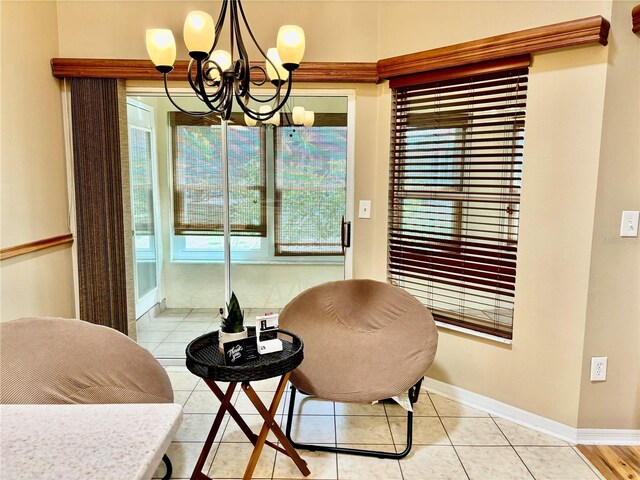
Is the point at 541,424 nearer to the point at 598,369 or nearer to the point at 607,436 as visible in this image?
the point at 607,436

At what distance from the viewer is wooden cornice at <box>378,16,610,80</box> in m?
2.14

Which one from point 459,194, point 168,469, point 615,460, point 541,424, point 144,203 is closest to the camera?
point 168,469

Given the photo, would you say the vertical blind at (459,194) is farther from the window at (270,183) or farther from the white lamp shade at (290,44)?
the white lamp shade at (290,44)

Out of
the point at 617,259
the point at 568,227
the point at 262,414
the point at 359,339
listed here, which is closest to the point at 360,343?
A: the point at 359,339

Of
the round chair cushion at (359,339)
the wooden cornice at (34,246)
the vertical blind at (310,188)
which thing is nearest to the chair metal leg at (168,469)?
the round chair cushion at (359,339)

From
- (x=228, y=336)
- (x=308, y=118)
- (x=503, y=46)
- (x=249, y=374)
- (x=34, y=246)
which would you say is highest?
(x=503, y=46)

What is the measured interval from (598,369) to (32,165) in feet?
11.9

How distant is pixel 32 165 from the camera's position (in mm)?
2770

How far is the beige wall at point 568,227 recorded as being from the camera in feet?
7.23

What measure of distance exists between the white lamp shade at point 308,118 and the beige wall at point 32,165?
5.89 feet

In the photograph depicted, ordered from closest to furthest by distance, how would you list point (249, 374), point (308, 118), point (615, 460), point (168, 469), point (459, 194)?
point (249, 374) < point (168, 469) < point (615, 460) < point (459, 194) < point (308, 118)

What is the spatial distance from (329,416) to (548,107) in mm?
2205

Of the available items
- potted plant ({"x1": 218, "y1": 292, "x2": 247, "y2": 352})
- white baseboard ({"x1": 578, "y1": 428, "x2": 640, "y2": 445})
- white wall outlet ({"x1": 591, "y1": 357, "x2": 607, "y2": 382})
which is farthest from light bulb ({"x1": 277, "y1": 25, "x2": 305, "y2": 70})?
white baseboard ({"x1": 578, "y1": 428, "x2": 640, "y2": 445})

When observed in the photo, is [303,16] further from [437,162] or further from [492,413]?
[492,413]
